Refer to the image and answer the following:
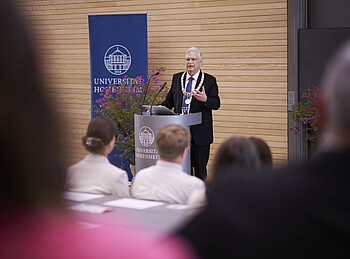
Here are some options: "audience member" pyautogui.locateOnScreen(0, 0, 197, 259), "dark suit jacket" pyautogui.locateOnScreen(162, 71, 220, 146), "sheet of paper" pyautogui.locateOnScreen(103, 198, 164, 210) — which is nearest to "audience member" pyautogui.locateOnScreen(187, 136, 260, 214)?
"sheet of paper" pyautogui.locateOnScreen(103, 198, 164, 210)

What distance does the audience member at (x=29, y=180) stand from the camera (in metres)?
0.64

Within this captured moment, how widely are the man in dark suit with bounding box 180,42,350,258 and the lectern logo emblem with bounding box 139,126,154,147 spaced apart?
475cm

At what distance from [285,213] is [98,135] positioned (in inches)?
114

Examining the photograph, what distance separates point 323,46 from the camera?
6.69m

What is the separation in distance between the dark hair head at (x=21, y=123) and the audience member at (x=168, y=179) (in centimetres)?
246

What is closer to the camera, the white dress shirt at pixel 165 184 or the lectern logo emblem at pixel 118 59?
the white dress shirt at pixel 165 184

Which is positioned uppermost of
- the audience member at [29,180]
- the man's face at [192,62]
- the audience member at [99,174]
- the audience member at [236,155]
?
the man's face at [192,62]

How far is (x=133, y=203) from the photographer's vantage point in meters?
2.75

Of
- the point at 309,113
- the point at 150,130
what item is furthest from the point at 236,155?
the point at 309,113

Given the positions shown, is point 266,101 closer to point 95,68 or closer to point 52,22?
point 95,68

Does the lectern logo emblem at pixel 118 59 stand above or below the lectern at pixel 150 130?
above

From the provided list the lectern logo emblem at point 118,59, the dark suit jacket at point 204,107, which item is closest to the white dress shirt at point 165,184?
the dark suit jacket at point 204,107

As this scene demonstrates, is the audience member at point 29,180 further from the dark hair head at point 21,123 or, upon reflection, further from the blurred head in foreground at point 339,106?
the blurred head in foreground at point 339,106

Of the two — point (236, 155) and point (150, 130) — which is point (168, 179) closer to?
point (236, 155)
